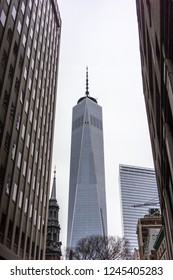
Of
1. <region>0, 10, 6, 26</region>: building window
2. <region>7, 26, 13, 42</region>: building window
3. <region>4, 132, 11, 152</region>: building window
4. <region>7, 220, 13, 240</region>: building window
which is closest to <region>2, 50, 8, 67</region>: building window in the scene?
<region>7, 26, 13, 42</region>: building window

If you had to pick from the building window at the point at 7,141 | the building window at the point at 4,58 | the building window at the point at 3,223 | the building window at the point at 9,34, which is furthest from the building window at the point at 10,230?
the building window at the point at 9,34

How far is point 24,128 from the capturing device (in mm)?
35219

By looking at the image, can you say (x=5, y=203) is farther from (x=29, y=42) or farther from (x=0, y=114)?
(x=29, y=42)

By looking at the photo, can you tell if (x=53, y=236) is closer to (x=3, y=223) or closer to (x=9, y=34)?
(x=3, y=223)

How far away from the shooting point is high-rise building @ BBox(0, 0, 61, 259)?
2902 centimetres

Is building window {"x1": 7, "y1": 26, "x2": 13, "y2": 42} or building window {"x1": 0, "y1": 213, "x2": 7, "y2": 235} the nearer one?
building window {"x1": 0, "y1": 213, "x2": 7, "y2": 235}

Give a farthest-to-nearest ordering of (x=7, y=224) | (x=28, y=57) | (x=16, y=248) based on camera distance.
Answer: (x=28, y=57) < (x=16, y=248) < (x=7, y=224)

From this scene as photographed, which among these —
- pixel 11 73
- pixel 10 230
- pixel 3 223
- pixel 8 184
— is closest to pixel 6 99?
pixel 11 73

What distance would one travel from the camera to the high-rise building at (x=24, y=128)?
1142 inches

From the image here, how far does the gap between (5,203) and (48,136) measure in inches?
824

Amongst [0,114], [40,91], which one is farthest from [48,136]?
[0,114]

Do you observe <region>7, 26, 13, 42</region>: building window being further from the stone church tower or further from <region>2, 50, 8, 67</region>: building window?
the stone church tower

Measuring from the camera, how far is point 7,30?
3158 centimetres

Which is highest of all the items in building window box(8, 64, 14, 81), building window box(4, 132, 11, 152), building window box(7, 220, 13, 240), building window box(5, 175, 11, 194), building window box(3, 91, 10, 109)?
building window box(8, 64, 14, 81)
